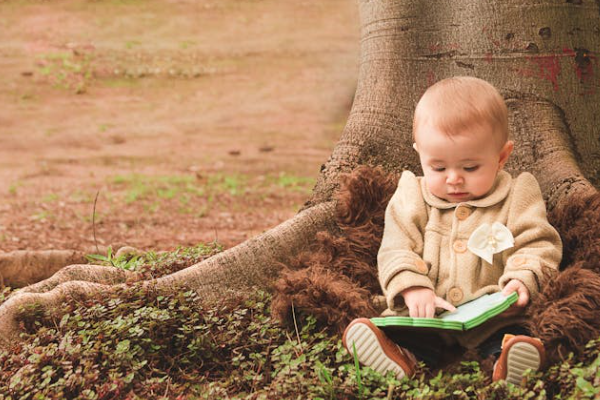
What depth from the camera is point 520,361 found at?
99.7 inches

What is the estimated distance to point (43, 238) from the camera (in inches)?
289

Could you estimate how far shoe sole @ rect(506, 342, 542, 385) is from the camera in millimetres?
2514

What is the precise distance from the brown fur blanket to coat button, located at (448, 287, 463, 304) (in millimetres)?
325

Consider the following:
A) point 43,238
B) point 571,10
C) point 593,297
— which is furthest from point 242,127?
point 593,297

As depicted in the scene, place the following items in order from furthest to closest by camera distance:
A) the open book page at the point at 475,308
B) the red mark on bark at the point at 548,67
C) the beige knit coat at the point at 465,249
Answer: the red mark on bark at the point at 548,67 < the beige knit coat at the point at 465,249 < the open book page at the point at 475,308

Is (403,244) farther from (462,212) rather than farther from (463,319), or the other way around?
(463,319)

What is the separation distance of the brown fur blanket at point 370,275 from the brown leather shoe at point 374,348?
11.3 inches

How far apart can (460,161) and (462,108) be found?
24cm

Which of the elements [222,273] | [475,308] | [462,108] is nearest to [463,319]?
[475,308]

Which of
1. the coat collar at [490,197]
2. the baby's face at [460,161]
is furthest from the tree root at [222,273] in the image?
the baby's face at [460,161]

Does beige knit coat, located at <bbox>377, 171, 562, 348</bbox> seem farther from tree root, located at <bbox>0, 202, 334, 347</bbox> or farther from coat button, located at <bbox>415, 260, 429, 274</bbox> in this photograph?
tree root, located at <bbox>0, 202, 334, 347</bbox>

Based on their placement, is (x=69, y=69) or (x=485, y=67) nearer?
(x=485, y=67)

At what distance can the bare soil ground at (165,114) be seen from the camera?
899 centimetres

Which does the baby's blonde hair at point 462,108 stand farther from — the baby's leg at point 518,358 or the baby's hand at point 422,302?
the baby's leg at point 518,358
